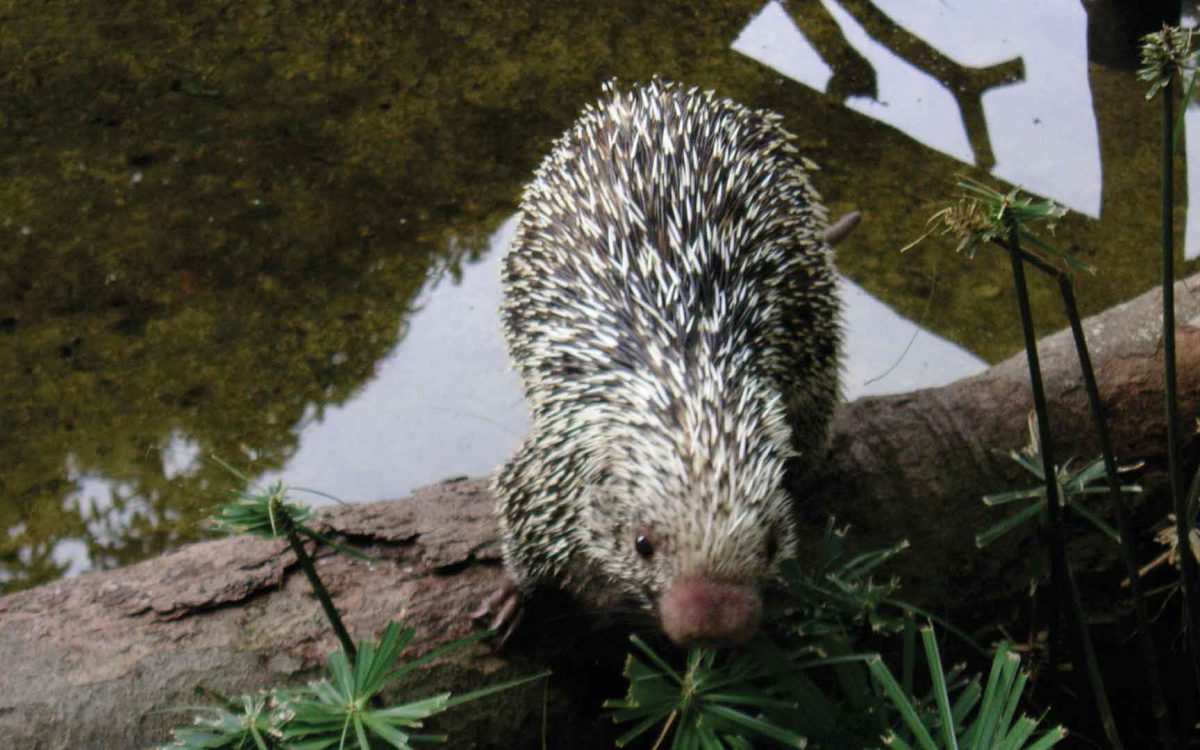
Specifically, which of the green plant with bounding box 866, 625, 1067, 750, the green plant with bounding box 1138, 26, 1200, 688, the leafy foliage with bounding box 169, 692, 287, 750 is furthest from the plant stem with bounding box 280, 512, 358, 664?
the green plant with bounding box 1138, 26, 1200, 688

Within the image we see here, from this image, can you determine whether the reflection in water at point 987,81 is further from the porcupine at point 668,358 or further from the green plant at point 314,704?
the green plant at point 314,704

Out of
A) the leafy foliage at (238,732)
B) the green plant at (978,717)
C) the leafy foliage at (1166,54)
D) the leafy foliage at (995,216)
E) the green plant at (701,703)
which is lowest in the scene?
the green plant at (978,717)

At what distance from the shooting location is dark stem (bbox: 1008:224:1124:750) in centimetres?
205

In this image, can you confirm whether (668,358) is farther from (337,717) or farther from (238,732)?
(238,732)

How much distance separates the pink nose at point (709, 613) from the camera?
6.47ft

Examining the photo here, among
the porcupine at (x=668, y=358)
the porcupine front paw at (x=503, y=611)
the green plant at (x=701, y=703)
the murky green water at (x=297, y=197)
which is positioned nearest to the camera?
the green plant at (x=701, y=703)

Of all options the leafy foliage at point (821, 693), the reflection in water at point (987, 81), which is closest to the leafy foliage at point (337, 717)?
the leafy foliage at point (821, 693)

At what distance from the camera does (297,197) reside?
4.75 m

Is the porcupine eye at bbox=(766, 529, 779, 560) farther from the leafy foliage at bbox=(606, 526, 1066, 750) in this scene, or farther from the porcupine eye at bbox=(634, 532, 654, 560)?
the porcupine eye at bbox=(634, 532, 654, 560)

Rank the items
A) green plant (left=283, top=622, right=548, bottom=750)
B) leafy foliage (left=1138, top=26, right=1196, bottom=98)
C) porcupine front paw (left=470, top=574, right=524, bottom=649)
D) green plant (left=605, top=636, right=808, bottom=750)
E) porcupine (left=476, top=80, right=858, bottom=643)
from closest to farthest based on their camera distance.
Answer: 1. leafy foliage (left=1138, top=26, right=1196, bottom=98)
2. green plant (left=283, top=622, right=548, bottom=750)
3. green plant (left=605, top=636, right=808, bottom=750)
4. porcupine (left=476, top=80, right=858, bottom=643)
5. porcupine front paw (left=470, top=574, right=524, bottom=649)

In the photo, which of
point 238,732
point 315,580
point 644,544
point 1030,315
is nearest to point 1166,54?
point 1030,315

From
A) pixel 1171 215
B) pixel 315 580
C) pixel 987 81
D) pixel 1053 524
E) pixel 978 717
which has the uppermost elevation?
pixel 987 81

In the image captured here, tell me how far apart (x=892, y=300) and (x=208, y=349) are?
8.81 feet

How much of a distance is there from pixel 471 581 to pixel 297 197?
2.60 metres
